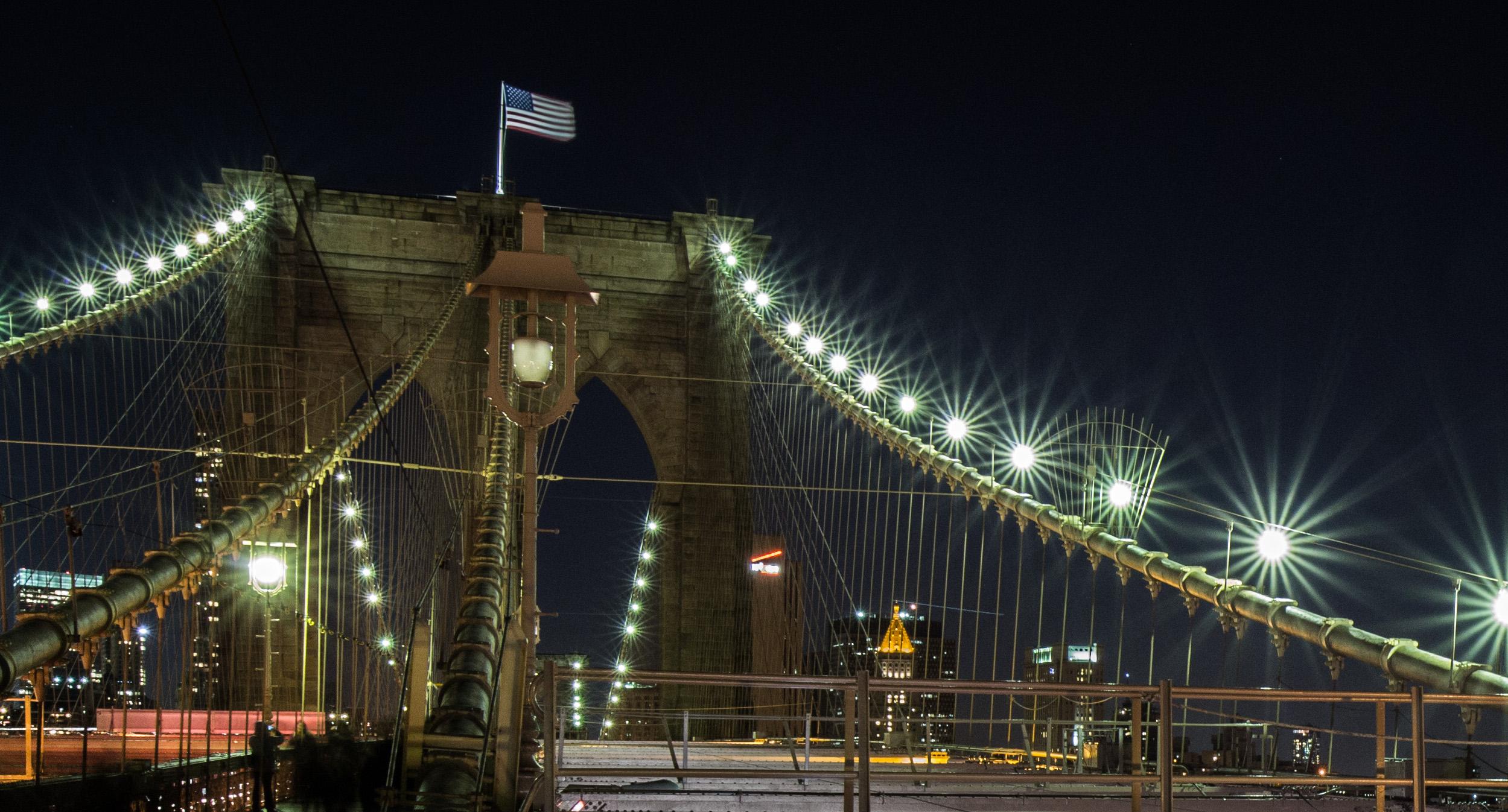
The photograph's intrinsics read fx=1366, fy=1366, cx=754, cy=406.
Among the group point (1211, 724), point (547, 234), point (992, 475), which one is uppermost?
point (547, 234)

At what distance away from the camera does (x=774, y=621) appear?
24531mm

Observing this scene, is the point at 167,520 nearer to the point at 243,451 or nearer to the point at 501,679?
the point at 243,451

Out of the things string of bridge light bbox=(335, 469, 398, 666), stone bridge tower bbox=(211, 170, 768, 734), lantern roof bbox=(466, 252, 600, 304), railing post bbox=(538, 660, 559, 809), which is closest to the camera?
railing post bbox=(538, 660, 559, 809)

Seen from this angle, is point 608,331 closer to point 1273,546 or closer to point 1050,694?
point 1273,546

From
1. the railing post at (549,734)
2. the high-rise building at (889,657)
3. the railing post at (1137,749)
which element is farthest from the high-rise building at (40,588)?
the railing post at (1137,749)

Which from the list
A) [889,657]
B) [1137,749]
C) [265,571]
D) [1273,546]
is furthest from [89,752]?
[889,657]

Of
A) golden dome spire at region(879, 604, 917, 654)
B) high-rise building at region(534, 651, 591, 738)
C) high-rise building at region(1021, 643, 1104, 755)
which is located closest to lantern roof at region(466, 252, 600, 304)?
high-rise building at region(534, 651, 591, 738)

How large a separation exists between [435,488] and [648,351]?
7.00m

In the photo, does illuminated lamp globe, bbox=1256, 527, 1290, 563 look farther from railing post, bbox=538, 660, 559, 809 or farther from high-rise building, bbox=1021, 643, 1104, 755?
railing post, bbox=538, 660, 559, 809

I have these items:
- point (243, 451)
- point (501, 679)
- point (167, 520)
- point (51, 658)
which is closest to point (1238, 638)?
point (501, 679)

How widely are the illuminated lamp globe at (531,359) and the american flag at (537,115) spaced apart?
63.9 feet

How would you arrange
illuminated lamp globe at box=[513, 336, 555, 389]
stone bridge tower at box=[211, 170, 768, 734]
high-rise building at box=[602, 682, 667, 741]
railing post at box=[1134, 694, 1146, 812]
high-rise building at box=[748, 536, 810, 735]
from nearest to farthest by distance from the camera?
railing post at box=[1134, 694, 1146, 812]
illuminated lamp globe at box=[513, 336, 555, 389]
high-rise building at box=[748, 536, 810, 735]
stone bridge tower at box=[211, 170, 768, 734]
high-rise building at box=[602, 682, 667, 741]

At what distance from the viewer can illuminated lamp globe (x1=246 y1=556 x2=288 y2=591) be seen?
11102mm

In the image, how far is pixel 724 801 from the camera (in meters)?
8.44
